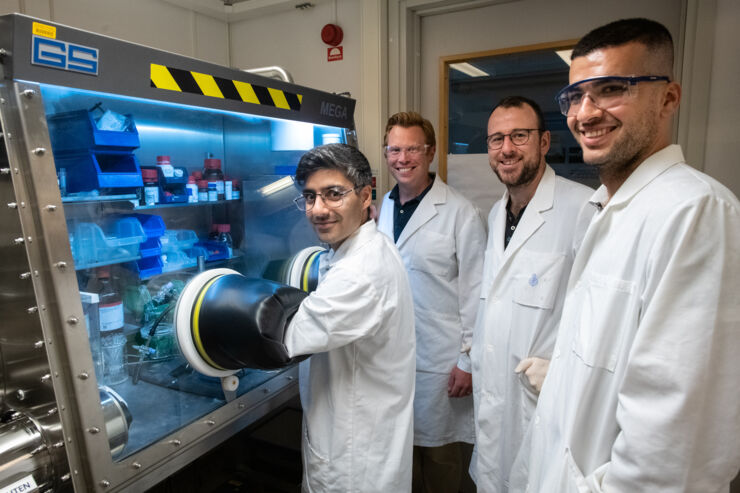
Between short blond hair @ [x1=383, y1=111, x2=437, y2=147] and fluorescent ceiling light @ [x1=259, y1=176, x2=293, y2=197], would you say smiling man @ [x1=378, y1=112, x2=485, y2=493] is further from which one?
fluorescent ceiling light @ [x1=259, y1=176, x2=293, y2=197]

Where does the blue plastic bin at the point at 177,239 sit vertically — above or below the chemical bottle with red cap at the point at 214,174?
below

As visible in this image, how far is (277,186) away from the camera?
6.57 feet

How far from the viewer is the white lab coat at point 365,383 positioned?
1331 millimetres

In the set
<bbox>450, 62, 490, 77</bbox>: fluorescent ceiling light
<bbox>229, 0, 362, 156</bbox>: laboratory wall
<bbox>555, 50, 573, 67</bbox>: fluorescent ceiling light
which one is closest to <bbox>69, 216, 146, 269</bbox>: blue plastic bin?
<bbox>229, 0, 362, 156</bbox>: laboratory wall

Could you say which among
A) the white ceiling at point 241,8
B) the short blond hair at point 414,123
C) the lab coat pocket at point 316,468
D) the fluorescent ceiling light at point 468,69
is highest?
the white ceiling at point 241,8

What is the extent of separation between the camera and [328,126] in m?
1.98

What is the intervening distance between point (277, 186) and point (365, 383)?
95cm

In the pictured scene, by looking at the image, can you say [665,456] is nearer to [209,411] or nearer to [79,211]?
[209,411]

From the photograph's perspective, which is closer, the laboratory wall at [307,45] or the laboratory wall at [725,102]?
the laboratory wall at [725,102]

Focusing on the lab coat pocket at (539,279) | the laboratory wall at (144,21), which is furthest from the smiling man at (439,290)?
the laboratory wall at (144,21)

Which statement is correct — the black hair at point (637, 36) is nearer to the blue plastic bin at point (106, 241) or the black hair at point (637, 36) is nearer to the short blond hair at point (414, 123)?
the short blond hair at point (414, 123)

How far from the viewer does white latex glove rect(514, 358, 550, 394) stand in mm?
1343

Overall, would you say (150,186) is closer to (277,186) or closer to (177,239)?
(177,239)

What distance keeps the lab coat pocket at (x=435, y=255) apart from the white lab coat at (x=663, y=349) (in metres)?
0.96
